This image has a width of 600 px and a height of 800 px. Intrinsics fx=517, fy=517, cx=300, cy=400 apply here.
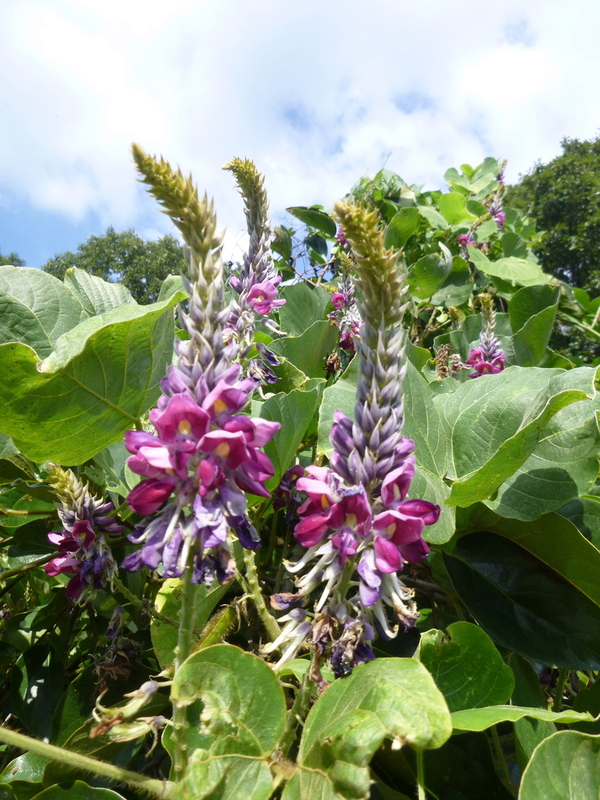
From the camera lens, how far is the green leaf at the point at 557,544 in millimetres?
1046

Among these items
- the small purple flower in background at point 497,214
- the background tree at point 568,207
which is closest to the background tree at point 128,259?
the background tree at point 568,207

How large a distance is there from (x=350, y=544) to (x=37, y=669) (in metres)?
1.20

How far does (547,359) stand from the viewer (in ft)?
7.30

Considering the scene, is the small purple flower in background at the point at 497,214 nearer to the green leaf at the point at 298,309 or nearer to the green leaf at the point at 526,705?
the green leaf at the point at 298,309

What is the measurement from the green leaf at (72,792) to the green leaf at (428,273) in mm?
2475

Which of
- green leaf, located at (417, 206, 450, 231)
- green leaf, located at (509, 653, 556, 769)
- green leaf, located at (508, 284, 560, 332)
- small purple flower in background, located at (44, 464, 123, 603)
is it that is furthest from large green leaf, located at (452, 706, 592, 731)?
green leaf, located at (417, 206, 450, 231)

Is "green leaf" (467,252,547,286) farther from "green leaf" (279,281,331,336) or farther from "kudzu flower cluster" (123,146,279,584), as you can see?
"kudzu flower cluster" (123,146,279,584)

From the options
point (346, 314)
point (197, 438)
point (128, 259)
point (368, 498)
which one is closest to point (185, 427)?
point (197, 438)

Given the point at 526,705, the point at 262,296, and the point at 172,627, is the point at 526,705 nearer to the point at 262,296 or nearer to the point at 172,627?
the point at 172,627

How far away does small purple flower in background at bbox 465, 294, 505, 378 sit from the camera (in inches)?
84.1

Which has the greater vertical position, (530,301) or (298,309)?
(298,309)

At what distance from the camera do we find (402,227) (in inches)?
130

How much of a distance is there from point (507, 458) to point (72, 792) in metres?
0.94

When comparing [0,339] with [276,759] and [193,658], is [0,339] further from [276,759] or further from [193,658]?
[276,759]
